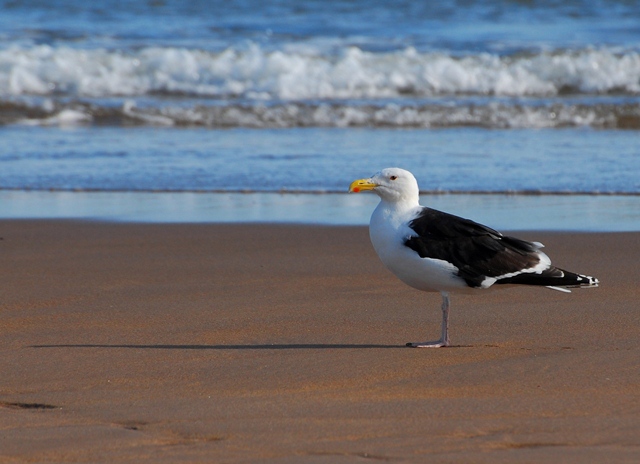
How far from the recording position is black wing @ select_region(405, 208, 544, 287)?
→ 4.63m

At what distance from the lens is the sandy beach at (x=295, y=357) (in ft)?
10.5

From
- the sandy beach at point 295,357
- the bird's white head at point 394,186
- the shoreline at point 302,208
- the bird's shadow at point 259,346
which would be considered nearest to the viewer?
the sandy beach at point 295,357

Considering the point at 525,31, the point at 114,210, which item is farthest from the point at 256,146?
the point at 525,31


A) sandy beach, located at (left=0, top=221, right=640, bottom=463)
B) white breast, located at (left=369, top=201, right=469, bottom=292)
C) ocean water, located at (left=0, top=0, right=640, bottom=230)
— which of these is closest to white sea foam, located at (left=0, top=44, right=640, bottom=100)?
ocean water, located at (left=0, top=0, right=640, bottom=230)

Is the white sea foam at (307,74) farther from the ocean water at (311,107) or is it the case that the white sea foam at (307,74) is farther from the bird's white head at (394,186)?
the bird's white head at (394,186)

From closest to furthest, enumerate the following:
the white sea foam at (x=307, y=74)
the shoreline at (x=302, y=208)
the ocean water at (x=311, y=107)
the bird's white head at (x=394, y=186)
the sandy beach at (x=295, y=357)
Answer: the sandy beach at (x=295, y=357)
the bird's white head at (x=394, y=186)
the shoreline at (x=302, y=208)
the ocean water at (x=311, y=107)
the white sea foam at (x=307, y=74)

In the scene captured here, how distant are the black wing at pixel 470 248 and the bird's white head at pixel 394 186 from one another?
0.19m

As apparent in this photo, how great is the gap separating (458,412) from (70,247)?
4.00 m

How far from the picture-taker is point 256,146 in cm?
1141

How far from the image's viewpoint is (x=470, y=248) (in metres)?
4.68

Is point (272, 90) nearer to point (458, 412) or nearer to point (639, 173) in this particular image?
point (639, 173)

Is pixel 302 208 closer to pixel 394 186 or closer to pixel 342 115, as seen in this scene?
pixel 394 186

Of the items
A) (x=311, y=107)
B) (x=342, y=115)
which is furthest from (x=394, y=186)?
(x=311, y=107)

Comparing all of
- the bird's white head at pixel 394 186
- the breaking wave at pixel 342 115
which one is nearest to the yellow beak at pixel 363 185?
the bird's white head at pixel 394 186
